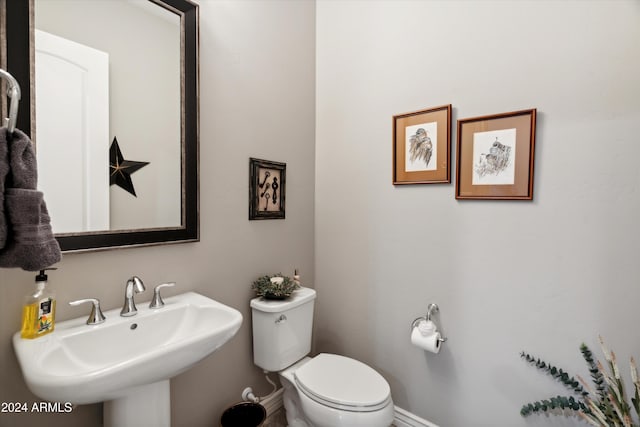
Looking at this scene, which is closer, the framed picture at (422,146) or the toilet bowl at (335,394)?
the toilet bowl at (335,394)

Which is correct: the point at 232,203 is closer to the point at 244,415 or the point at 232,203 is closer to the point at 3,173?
the point at 3,173

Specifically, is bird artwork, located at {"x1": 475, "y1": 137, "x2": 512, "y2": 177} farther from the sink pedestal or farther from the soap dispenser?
the soap dispenser

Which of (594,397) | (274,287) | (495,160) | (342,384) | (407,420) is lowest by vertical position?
(407,420)

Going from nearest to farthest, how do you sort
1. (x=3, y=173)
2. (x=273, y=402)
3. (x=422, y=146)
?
(x=3, y=173)
(x=422, y=146)
(x=273, y=402)

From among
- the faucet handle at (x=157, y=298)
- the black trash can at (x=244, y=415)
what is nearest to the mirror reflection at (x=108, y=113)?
the faucet handle at (x=157, y=298)

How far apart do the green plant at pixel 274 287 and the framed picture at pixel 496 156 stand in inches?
37.9

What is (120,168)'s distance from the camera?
3.91 ft

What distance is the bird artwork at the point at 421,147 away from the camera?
1565 millimetres

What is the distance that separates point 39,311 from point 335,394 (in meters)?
1.14

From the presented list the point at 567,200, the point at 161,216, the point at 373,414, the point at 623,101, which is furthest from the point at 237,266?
the point at 623,101

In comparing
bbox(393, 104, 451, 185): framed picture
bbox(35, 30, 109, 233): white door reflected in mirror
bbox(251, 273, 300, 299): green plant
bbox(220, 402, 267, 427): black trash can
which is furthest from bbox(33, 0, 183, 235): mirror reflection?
bbox(393, 104, 451, 185): framed picture

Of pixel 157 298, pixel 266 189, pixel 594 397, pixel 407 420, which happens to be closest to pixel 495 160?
pixel 594 397

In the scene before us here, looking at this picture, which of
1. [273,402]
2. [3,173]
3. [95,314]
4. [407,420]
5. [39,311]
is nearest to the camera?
[3,173]

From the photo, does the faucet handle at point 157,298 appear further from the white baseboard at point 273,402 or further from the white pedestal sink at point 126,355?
the white baseboard at point 273,402
